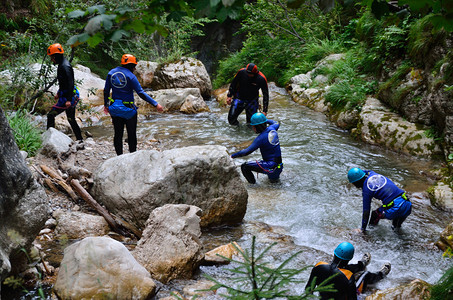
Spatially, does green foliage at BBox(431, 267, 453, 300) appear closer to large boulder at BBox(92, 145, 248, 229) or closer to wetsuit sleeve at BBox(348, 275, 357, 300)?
wetsuit sleeve at BBox(348, 275, 357, 300)

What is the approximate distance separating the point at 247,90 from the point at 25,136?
5690mm

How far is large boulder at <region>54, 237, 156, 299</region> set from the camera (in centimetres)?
A: 320

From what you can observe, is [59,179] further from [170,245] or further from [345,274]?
[345,274]

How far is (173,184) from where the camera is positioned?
5.03 meters

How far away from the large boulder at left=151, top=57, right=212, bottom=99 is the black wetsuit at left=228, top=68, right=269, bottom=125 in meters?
5.19

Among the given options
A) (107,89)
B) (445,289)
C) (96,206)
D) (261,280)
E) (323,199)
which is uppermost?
(107,89)

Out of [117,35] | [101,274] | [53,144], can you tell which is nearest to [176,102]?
[53,144]

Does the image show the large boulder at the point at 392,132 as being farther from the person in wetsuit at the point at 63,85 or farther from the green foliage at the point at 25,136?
the green foliage at the point at 25,136

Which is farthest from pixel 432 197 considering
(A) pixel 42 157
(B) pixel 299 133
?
(A) pixel 42 157

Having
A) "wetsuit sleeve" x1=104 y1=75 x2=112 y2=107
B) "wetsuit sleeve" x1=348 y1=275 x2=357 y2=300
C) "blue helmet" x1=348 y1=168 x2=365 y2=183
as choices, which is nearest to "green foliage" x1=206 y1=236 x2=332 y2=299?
"wetsuit sleeve" x1=348 y1=275 x2=357 y2=300

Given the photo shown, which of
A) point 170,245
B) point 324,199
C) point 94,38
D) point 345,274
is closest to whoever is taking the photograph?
point 94,38

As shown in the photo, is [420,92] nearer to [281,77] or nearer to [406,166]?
[406,166]

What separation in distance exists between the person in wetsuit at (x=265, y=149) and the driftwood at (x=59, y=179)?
2.83 meters

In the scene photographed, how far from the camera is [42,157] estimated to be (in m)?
6.32
